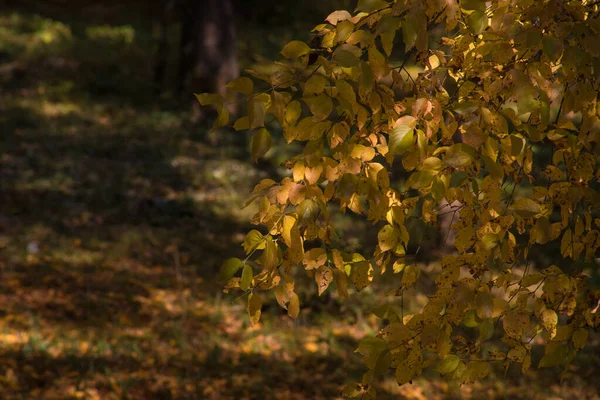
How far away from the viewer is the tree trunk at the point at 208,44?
11867 millimetres

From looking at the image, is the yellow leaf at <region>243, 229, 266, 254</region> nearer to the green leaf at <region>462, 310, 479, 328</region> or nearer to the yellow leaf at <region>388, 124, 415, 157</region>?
the yellow leaf at <region>388, 124, 415, 157</region>

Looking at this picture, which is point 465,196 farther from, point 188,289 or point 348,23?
point 188,289

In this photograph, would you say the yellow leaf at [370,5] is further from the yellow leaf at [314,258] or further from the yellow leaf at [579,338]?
the yellow leaf at [579,338]

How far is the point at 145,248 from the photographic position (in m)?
7.26

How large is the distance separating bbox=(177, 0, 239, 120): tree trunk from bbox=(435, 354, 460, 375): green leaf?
10.4 metres

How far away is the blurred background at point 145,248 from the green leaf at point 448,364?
10.0 ft

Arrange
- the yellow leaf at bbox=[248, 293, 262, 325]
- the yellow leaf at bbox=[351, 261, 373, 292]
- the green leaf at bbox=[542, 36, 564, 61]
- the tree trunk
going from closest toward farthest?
the green leaf at bbox=[542, 36, 564, 61] → the yellow leaf at bbox=[248, 293, 262, 325] → the yellow leaf at bbox=[351, 261, 373, 292] → the tree trunk

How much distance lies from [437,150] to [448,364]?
1.94 ft

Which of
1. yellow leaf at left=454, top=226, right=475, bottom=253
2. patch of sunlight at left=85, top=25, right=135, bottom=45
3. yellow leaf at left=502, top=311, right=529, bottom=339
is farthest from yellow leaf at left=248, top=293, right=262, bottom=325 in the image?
patch of sunlight at left=85, top=25, right=135, bottom=45

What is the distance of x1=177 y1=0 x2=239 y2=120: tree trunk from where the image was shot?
11867 mm

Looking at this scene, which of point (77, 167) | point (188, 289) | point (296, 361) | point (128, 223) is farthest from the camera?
point (77, 167)

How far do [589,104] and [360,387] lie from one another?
0.99 metres

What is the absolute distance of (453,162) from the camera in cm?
158

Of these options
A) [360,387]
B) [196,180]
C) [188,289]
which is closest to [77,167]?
[196,180]
